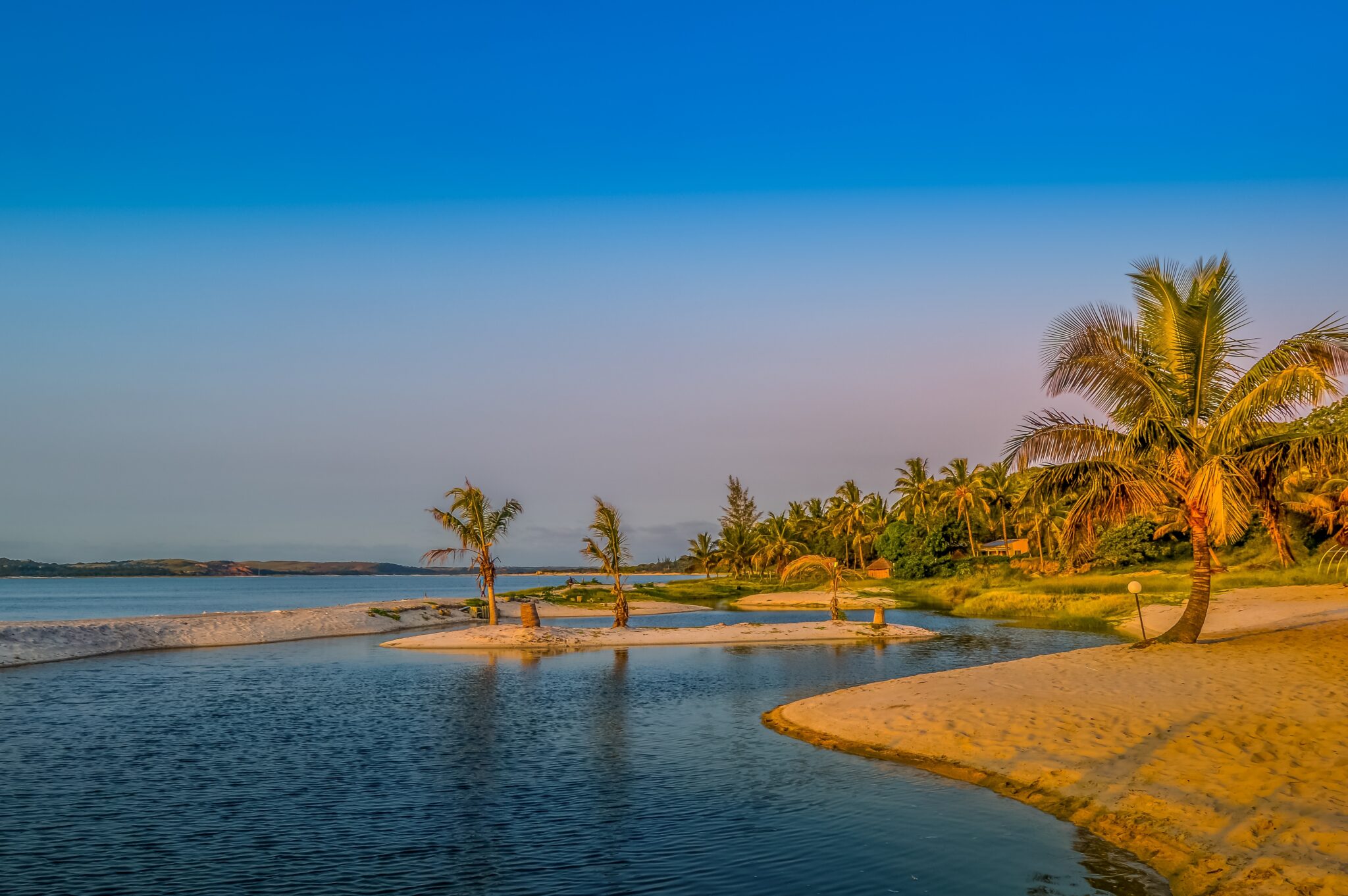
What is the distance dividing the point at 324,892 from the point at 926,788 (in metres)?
9.91

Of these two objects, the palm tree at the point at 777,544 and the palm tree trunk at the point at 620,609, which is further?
the palm tree at the point at 777,544

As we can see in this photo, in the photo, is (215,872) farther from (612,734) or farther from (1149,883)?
(1149,883)

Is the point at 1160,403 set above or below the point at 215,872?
above

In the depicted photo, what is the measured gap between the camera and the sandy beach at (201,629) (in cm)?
3778

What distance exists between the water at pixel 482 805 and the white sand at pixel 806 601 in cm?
5009

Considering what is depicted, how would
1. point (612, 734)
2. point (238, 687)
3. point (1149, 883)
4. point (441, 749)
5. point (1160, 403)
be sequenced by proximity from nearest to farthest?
point (1149, 883), point (441, 749), point (612, 734), point (1160, 403), point (238, 687)

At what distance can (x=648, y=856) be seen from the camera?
11711 millimetres

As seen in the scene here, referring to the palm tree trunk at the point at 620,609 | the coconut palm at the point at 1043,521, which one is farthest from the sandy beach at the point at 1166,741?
the coconut palm at the point at 1043,521

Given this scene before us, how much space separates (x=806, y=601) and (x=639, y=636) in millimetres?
40416

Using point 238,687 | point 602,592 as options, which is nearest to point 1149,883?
point 238,687

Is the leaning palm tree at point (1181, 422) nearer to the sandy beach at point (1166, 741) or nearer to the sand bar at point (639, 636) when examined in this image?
the sandy beach at point (1166, 741)

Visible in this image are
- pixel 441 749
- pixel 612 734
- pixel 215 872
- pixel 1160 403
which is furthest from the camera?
pixel 1160 403

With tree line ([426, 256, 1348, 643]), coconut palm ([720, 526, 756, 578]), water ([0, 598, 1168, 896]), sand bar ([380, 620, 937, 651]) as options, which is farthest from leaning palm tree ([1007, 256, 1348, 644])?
coconut palm ([720, 526, 756, 578])

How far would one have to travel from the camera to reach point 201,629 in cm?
4706
